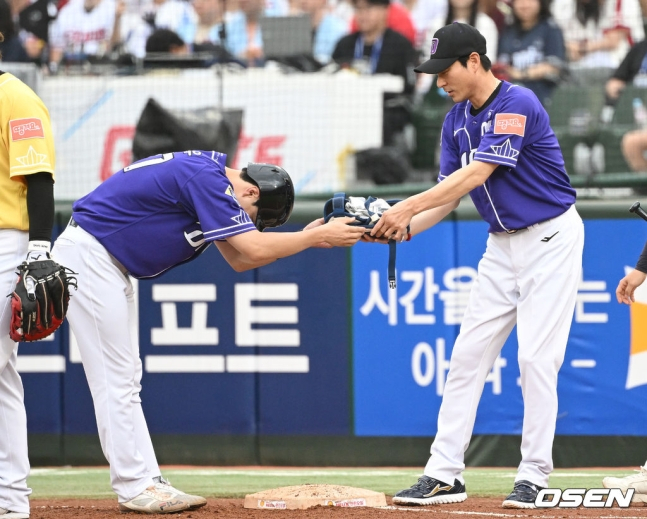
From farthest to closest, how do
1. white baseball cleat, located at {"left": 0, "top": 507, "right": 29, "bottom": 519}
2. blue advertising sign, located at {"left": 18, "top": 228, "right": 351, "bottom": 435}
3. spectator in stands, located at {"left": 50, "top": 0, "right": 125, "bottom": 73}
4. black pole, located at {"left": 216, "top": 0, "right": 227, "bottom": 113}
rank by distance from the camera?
spectator in stands, located at {"left": 50, "top": 0, "right": 125, "bottom": 73}
black pole, located at {"left": 216, "top": 0, "right": 227, "bottom": 113}
blue advertising sign, located at {"left": 18, "top": 228, "right": 351, "bottom": 435}
white baseball cleat, located at {"left": 0, "top": 507, "right": 29, "bottom": 519}

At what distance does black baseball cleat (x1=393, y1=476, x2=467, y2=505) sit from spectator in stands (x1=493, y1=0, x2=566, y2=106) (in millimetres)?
5080

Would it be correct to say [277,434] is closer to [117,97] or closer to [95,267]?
[95,267]

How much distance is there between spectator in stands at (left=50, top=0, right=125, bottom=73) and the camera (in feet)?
32.9

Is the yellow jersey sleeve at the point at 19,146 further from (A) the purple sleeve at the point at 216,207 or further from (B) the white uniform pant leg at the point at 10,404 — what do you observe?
(A) the purple sleeve at the point at 216,207

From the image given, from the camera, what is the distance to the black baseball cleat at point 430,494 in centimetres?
479

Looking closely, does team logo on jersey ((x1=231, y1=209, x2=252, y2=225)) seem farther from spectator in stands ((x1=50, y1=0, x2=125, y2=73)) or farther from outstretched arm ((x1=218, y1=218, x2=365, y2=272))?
spectator in stands ((x1=50, y1=0, x2=125, y2=73))

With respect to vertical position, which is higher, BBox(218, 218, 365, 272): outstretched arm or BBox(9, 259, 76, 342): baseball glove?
BBox(218, 218, 365, 272): outstretched arm

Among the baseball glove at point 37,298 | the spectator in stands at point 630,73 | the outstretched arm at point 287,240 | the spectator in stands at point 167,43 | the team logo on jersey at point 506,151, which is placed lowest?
the baseball glove at point 37,298

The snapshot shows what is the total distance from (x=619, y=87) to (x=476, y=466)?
3.89 meters

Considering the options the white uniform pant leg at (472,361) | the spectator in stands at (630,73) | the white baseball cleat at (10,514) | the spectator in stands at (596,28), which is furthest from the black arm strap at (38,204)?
the spectator in stands at (596,28)

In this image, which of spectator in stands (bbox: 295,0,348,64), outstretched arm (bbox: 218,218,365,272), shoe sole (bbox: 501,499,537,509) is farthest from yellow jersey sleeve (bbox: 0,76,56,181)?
spectator in stands (bbox: 295,0,348,64)

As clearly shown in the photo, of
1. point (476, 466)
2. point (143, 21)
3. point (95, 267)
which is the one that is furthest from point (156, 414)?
point (143, 21)

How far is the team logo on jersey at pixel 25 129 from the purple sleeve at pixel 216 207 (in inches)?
26.1

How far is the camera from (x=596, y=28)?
31.2 feet
